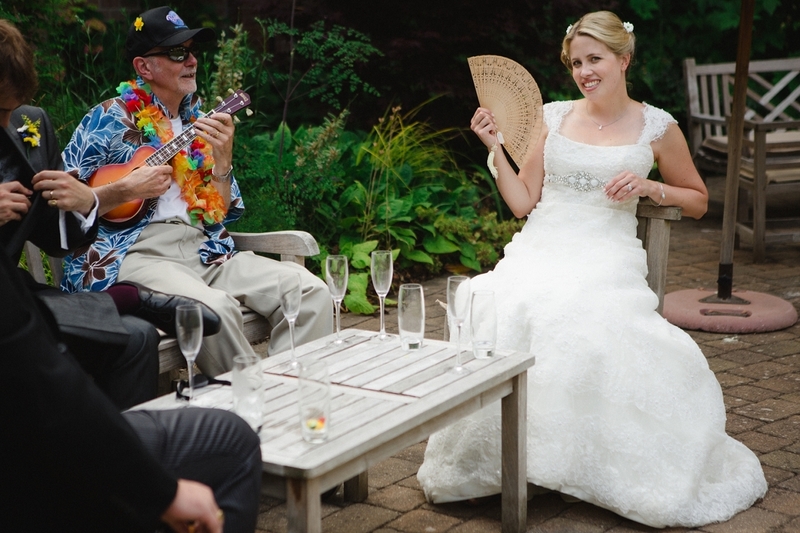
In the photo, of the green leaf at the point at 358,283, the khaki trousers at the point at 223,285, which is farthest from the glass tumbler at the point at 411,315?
the green leaf at the point at 358,283

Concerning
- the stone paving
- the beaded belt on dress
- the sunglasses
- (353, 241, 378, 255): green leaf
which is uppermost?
the beaded belt on dress

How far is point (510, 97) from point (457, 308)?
124 centimetres

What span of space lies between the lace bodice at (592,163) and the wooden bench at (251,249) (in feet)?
3.39

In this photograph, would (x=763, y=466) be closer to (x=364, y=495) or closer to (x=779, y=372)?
(x=779, y=372)

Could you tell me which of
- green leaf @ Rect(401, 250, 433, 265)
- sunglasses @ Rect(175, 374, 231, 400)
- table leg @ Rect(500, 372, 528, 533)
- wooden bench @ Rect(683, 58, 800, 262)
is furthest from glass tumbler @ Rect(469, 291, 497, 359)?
wooden bench @ Rect(683, 58, 800, 262)

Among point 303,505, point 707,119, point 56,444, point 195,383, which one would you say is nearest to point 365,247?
point 195,383

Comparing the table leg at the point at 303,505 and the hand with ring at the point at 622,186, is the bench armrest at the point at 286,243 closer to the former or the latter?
the hand with ring at the point at 622,186

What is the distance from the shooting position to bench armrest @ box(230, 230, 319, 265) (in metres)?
4.03

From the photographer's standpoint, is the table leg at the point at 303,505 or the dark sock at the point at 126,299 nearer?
the table leg at the point at 303,505

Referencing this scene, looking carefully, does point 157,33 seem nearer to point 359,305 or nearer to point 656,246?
point 656,246

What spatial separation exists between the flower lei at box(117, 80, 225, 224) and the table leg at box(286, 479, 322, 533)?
1.92 m

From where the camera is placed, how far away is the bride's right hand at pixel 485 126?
390 centimetres

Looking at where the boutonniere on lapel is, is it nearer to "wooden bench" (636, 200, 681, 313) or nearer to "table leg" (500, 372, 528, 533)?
"table leg" (500, 372, 528, 533)

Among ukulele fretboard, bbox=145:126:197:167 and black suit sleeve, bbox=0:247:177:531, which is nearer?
black suit sleeve, bbox=0:247:177:531
